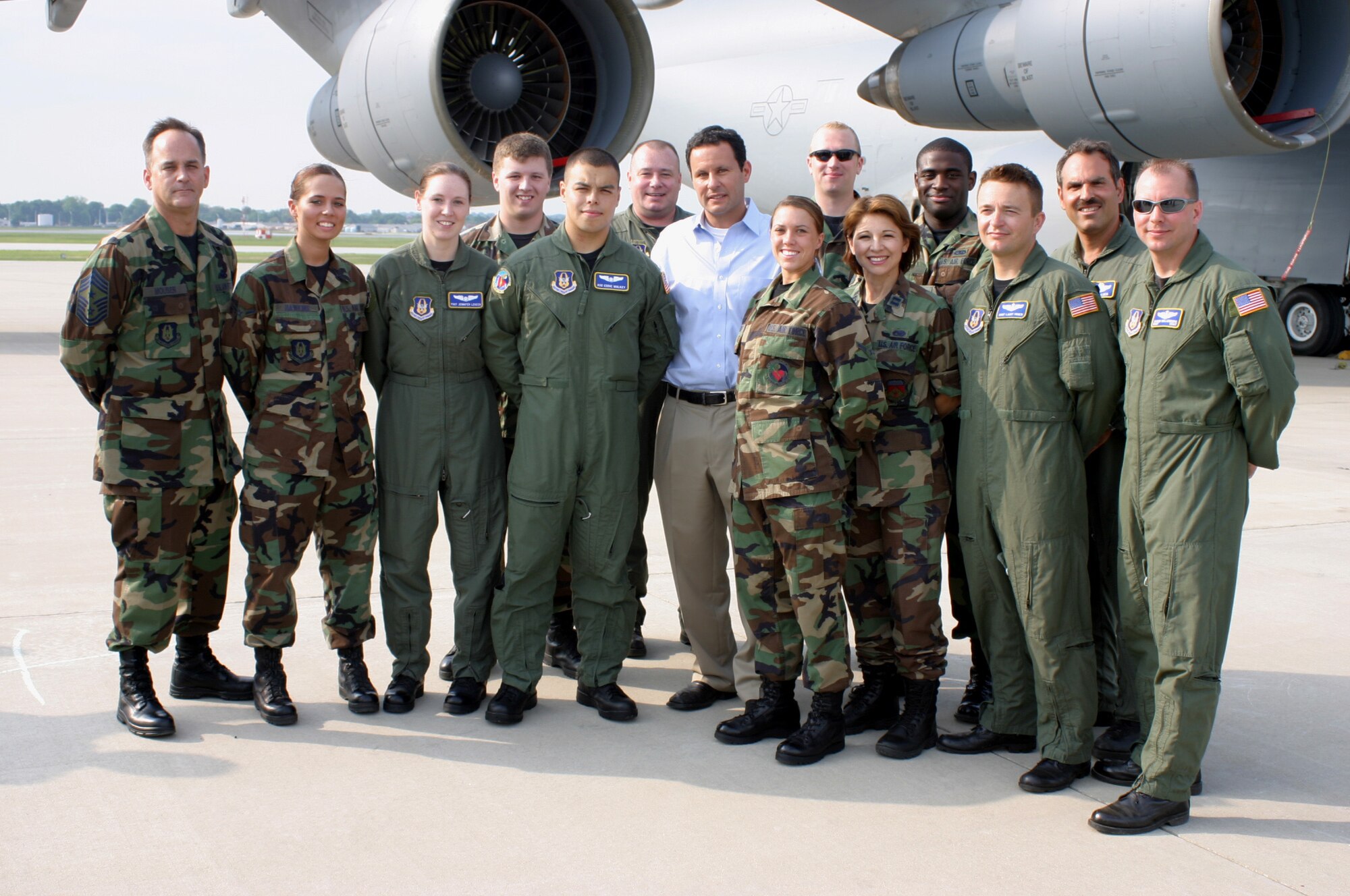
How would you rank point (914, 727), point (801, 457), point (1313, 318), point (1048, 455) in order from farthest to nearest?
1. point (1313, 318)
2. point (914, 727)
3. point (801, 457)
4. point (1048, 455)

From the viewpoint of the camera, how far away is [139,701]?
359 cm

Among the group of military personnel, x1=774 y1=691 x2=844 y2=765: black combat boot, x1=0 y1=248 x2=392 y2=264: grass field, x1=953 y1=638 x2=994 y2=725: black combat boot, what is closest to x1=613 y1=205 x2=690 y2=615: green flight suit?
the group of military personnel

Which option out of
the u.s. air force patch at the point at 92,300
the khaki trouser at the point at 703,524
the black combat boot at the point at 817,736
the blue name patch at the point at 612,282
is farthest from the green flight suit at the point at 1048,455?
the u.s. air force patch at the point at 92,300

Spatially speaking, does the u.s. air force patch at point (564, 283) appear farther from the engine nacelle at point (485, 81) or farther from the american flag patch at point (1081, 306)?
the engine nacelle at point (485, 81)

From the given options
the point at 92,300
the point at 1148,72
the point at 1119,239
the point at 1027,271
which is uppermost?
the point at 1148,72

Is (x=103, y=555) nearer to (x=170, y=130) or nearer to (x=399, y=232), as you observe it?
(x=170, y=130)

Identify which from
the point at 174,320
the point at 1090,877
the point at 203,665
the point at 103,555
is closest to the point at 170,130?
the point at 174,320

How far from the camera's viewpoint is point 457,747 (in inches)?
140

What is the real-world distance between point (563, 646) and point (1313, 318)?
11.1 metres

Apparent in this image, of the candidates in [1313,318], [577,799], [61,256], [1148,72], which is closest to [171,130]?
[577,799]

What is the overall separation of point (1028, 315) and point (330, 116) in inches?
292

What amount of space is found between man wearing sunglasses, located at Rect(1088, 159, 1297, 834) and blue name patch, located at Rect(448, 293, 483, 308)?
208 cm

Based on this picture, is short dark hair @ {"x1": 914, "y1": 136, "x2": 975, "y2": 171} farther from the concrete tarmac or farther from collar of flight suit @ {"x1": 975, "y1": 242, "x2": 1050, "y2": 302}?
the concrete tarmac

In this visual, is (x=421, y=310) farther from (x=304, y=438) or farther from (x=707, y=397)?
(x=707, y=397)
